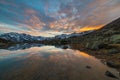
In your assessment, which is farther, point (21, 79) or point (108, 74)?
point (108, 74)

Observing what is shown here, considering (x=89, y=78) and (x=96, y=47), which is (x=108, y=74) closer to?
(x=89, y=78)

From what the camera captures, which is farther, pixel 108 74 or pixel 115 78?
pixel 108 74

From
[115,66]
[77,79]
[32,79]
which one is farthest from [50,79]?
[115,66]

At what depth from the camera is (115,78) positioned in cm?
1288

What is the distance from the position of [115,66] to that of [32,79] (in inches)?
586

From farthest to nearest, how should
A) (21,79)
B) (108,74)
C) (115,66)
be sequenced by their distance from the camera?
(115,66), (108,74), (21,79)

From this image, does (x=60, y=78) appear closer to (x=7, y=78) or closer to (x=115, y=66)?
(x=7, y=78)

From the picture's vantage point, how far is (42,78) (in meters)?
12.9

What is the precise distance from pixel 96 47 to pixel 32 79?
35.7 meters

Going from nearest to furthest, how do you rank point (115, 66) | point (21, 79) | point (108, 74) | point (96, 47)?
point (21, 79), point (108, 74), point (115, 66), point (96, 47)

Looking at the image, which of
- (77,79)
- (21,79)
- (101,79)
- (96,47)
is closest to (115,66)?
(101,79)

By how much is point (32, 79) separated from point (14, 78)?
93.7 inches

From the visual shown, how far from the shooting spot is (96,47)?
42.5 meters

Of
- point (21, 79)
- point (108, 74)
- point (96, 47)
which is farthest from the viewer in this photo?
point (96, 47)
